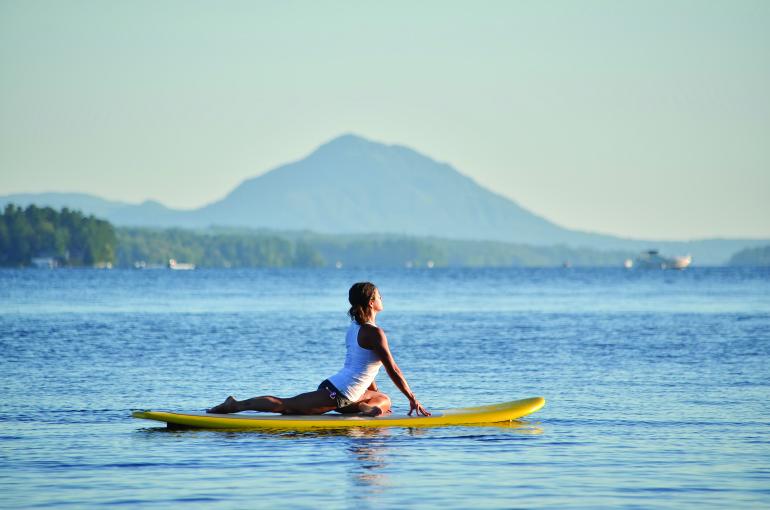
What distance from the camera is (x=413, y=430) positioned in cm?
1695

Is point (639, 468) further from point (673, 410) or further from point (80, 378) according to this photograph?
point (80, 378)

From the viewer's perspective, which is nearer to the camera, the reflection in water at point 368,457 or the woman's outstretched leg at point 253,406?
the reflection in water at point 368,457

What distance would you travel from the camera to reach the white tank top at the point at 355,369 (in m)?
16.4

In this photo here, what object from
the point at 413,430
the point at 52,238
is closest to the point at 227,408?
the point at 413,430

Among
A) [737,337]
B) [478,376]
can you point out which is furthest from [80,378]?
[737,337]

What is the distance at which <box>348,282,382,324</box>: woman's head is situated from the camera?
1609 centimetres

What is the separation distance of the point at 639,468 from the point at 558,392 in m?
8.37

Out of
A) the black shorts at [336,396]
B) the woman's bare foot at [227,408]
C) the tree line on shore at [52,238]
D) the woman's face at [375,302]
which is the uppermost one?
the tree line on shore at [52,238]

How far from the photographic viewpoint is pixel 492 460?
14789 millimetres

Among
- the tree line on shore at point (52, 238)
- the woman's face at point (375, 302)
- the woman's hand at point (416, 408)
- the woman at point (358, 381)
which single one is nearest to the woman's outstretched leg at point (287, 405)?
the woman at point (358, 381)

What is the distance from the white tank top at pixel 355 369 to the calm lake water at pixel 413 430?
2.12ft

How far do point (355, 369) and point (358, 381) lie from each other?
0.22 metres

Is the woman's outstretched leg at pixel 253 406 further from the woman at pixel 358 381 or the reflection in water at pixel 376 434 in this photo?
the reflection in water at pixel 376 434

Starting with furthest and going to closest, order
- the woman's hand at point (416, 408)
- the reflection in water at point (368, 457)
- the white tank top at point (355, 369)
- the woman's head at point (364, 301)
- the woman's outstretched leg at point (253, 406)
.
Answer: the woman's outstretched leg at point (253, 406)
the woman's hand at point (416, 408)
the white tank top at point (355, 369)
the woman's head at point (364, 301)
the reflection in water at point (368, 457)
